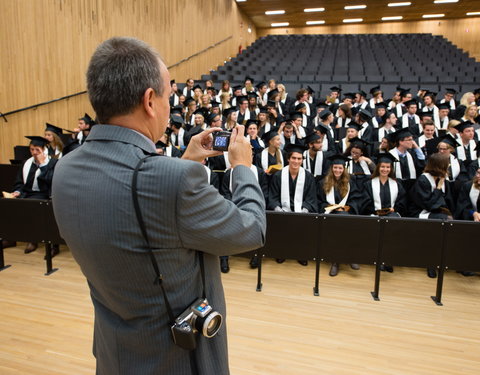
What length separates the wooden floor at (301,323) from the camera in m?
2.95

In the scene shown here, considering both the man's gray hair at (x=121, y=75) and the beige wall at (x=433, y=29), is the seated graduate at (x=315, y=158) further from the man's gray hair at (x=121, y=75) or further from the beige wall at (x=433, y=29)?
the beige wall at (x=433, y=29)

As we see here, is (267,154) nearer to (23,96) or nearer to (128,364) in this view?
(23,96)

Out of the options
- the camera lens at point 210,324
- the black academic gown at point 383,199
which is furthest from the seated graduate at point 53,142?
the camera lens at point 210,324

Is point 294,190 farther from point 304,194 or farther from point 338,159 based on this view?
point 338,159

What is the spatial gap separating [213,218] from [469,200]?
5116 millimetres

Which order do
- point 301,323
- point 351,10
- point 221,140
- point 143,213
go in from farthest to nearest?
1. point 351,10
2. point 301,323
3. point 221,140
4. point 143,213

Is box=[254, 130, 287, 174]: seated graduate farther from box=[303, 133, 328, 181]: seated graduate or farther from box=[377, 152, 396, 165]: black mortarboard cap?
box=[377, 152, 396, 165]: black mortarboard cap

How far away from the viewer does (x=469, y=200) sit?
5039 millimetres

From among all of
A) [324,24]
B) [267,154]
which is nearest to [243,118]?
[267,154]

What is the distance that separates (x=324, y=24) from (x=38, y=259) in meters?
26.4

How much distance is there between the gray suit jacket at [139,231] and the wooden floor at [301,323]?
2.05 meters

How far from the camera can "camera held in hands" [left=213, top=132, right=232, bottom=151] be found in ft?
4.04

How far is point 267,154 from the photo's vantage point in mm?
6656

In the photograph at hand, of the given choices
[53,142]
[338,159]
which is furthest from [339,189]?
[53,142]
